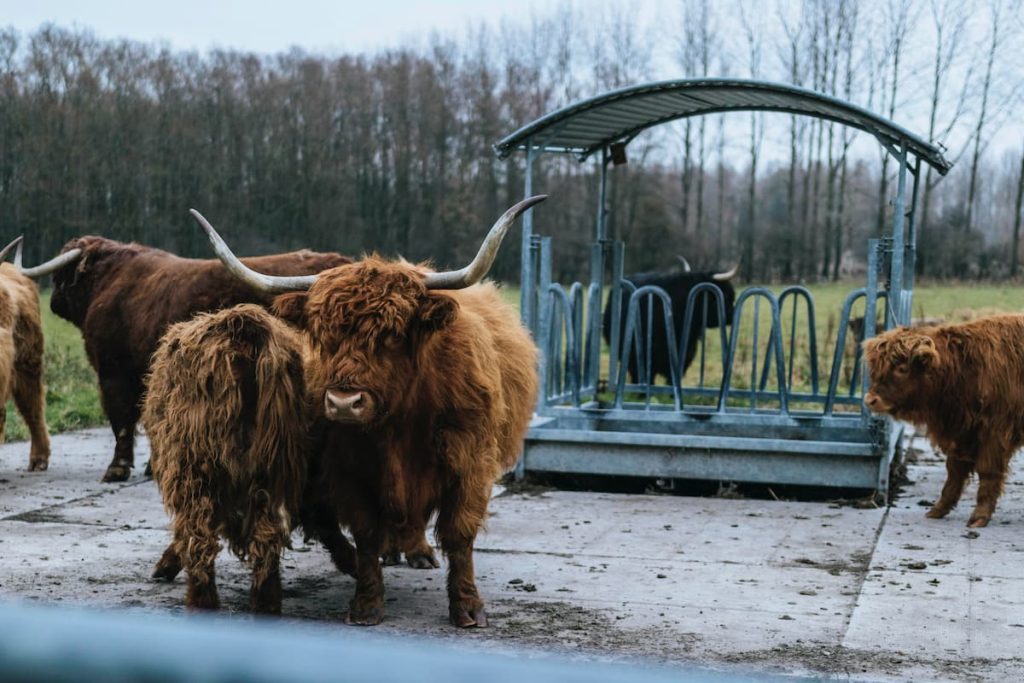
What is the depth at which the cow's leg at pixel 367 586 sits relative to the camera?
511cm

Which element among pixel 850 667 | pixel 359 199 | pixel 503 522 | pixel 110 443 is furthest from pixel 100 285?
pixel 359 199

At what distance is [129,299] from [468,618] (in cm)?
472

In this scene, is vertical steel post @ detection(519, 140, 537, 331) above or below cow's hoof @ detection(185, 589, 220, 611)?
above

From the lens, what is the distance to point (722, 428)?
963 centimetres

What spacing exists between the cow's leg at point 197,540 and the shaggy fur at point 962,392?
14.9ft

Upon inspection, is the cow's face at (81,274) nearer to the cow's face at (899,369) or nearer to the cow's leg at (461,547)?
the cow's leg at (461,547)

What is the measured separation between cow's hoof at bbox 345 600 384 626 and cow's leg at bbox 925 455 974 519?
13.4 ft

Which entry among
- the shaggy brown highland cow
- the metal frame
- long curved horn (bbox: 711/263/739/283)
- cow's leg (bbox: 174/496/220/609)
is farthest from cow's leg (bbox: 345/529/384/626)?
long curved horn (bbox: 711/263/739/283)

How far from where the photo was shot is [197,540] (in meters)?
4.73

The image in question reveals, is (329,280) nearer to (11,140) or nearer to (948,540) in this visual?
(948,540)

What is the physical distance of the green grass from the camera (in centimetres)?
1149

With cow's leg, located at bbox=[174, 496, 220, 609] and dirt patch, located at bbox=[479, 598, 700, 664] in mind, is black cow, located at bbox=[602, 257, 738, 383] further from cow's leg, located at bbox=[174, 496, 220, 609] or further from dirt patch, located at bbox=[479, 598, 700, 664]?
cow's leg, located at bbox=[174, 496, 220, 609]

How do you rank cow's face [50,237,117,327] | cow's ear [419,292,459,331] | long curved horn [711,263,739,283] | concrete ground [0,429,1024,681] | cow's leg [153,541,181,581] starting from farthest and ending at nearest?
1. long curved horn [711,263,739,283]
2. cow's face [50,237,117,327]
3. cow's leg [153,541,181,581]
4. cow's ear [419,292,459,331]
5. concrete ground [0,429,1024,681]

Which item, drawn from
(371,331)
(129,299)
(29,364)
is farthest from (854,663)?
(29,364)
